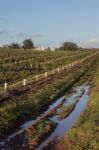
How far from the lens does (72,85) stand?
50281 millimetres

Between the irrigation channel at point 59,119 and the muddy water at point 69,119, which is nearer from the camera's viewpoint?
the irrigation channel at point 59,119

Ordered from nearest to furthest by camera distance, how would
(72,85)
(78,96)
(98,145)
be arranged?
(98,145) < (78,96) < (72,85)

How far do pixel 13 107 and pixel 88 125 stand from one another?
757 centimetres

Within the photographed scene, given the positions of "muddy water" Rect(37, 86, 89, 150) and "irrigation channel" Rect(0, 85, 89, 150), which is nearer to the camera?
"irrigation channel" Rect(0, 85, 89, 150)

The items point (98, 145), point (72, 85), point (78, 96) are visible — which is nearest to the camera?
point (98, 145)

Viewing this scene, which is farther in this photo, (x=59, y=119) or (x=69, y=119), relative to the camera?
(x=69, y=119)

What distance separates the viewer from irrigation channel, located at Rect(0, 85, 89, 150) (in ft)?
66.2

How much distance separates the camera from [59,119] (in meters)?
27.1

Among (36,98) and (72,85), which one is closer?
(36,98)

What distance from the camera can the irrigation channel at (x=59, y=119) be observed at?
2019 centimetres

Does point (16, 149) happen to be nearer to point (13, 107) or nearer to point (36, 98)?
point (13, 107)

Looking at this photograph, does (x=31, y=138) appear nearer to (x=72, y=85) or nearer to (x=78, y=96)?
(x=78, y=96)

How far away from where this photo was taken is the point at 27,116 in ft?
90.6

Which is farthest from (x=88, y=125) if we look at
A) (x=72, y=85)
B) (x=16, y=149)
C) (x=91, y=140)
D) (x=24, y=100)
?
(x=72, y=85)
